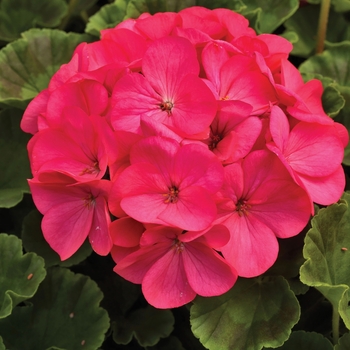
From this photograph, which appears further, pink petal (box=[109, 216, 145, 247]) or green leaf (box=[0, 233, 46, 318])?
green leaf (box=[0, 233, 46, 318])

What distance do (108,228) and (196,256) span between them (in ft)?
0.54

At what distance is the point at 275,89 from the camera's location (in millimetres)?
975

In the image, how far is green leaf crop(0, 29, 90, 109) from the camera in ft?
4.83

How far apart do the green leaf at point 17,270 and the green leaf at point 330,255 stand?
0.59 m

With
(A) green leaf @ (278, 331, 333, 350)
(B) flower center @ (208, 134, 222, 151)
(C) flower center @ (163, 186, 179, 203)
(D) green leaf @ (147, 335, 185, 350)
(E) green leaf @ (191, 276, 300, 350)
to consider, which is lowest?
(D) green leaf @ (147, 335, 185, 350)

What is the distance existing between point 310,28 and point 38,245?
3.75 ft

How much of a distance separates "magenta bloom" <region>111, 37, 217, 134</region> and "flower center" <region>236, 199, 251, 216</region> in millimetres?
156

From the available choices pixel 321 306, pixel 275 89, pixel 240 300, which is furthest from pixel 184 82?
pixel 321 306

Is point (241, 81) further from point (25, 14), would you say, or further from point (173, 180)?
point (25, 14)

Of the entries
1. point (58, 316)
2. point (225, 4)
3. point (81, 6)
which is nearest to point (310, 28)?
point (225, 4)

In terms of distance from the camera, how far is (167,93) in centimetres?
96

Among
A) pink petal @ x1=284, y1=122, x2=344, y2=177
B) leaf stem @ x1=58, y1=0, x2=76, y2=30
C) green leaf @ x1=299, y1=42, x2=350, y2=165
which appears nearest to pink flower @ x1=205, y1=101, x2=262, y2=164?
pink petal @ x1=284, y1=122, x2=344, y2=177

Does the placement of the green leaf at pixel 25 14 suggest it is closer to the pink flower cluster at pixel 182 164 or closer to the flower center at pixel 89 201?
the pink flower cluster at pixel 182 164

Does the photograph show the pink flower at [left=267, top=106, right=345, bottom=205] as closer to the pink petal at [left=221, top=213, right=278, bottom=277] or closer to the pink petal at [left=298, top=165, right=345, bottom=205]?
the pink petal at [left=298, top=165, right=345, bottom=205]
